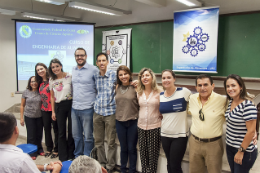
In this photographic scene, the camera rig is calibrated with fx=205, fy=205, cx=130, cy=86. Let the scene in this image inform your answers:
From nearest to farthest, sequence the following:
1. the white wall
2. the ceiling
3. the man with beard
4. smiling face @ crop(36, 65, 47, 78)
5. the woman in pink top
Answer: the woman in pink top, the man with beard, smiling face @ crop(36, 65, 47, 78), the ceiling, the white wall

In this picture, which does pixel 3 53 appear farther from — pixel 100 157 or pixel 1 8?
pixel 100 157

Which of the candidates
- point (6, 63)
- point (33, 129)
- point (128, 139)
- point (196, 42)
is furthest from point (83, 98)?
point (6, 63)

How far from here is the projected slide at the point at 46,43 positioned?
4.77 m

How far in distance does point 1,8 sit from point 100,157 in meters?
4.10

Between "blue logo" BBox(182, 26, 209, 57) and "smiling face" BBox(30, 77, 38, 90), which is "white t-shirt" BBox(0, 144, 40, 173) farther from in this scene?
"blue logo" BBox(182, 26, 209, 57)

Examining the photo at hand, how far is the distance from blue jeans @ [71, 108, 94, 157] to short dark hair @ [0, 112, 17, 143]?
149cm

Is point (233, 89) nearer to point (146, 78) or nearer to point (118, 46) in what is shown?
point (146, 78)

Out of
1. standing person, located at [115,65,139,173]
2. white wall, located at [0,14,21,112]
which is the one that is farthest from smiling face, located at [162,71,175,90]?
white wall, located at [0,14,21,112]

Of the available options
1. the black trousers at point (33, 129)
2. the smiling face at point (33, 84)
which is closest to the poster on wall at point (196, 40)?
the smiling face at point (33, 84)

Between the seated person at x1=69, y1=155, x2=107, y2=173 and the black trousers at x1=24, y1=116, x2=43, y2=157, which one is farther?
the black trousers at x1=24, y1=116, x2=43, y2=157

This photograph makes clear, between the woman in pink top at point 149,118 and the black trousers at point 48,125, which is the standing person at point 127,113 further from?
the black trousers at point 48,125

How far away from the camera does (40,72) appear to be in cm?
314

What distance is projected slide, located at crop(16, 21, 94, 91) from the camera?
15.6 ft

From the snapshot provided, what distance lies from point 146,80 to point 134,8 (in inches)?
148
